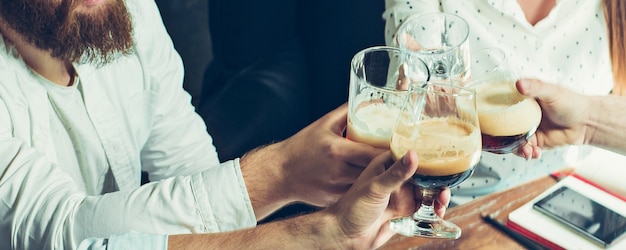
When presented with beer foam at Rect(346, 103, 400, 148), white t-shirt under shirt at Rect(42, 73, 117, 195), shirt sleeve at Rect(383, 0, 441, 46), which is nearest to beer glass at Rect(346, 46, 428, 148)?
beer foam at Rect(346, 103, 400, 148)

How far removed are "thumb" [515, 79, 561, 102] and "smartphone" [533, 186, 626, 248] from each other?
0.64 ft

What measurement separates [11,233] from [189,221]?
29 centimetres

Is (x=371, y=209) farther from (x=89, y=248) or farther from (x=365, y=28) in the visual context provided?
(x=365, y=28)

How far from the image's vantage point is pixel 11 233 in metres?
1.22

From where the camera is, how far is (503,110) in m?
1.13

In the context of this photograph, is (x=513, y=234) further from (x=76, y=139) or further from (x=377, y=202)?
(x=76, y=139)

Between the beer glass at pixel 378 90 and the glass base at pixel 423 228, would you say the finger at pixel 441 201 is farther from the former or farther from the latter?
the beer glass at pixel 378 90

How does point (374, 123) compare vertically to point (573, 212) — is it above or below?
above

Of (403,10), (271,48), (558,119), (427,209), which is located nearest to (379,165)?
(427,209)

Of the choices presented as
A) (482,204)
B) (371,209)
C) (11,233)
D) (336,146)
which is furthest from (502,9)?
(11,233)

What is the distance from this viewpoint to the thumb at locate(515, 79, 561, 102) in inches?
44.5

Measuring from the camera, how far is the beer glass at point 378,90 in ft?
3.43

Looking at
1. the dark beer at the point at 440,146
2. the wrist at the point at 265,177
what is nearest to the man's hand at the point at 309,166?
the wrist at the point at 265,177

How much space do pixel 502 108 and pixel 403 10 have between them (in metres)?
0.56
